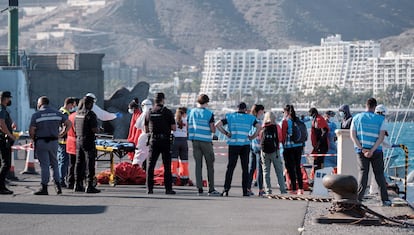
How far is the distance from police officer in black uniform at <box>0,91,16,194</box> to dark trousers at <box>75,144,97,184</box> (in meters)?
1.11

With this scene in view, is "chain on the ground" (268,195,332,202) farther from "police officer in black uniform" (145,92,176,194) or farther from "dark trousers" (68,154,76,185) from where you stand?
"dark trousers" (68,154,76,185)

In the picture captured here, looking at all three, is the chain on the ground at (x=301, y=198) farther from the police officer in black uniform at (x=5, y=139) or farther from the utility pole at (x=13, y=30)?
the utility pole at (x=13, y=30)

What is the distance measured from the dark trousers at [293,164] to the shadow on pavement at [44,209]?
5.26 meters

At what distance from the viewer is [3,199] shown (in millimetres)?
17438

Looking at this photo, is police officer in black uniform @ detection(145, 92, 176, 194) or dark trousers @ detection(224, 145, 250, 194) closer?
police officer in black uniform @ detection(145, 92, 176, 194)

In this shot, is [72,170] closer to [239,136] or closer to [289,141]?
[239,136]

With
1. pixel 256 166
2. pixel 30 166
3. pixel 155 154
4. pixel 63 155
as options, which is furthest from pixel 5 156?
pixel 30 166

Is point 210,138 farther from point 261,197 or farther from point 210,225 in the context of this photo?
point 210,225

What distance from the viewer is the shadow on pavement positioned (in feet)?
51.8

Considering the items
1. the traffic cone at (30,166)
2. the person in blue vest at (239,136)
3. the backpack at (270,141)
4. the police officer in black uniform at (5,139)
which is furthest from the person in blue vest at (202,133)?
the traffic cone at (30,166)

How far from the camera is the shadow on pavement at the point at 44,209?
1577cm

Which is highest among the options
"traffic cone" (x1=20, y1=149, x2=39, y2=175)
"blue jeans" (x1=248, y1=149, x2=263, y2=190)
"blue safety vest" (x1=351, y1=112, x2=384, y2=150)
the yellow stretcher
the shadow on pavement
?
"blue safety vest" (x1=351, y1=112, x2=384, y2=150)

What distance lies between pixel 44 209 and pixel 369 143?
4873mm

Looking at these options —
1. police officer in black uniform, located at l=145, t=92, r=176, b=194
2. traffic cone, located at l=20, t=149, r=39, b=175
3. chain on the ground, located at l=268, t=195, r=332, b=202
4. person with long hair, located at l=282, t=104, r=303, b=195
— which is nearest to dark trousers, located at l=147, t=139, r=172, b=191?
police officer in black uniform, located at l=145, t=92, r=176, b=194
